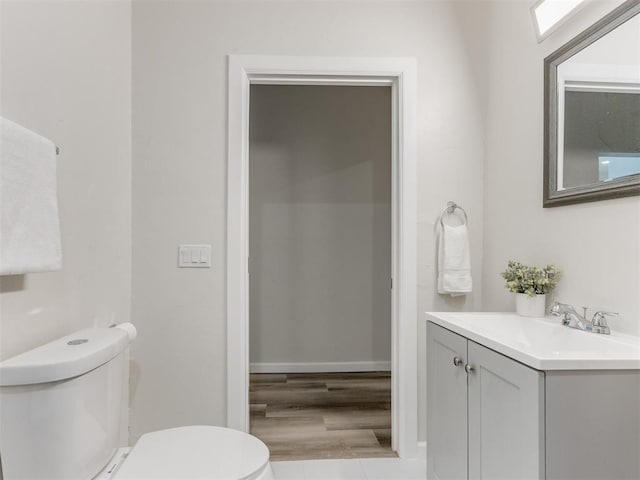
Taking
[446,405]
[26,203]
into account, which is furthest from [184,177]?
[446,405]

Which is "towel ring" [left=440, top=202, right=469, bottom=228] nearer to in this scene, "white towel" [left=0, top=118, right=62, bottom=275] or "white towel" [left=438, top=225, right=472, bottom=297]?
"white towel" [left=438, top=225, right=472, bottom=297]

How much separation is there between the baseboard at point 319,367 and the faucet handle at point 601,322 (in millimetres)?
2209

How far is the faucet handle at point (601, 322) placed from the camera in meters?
1.13

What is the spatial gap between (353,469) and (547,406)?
1206 millimetres

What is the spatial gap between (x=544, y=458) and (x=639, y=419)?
0.76 feet

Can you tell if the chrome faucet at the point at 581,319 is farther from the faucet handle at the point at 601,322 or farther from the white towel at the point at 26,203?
the white towel at the point at 26,203

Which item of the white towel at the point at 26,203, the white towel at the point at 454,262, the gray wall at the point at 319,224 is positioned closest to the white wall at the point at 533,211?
the white towel at the point at 454,262

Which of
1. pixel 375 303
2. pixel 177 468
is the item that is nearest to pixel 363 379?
pixel 375 303

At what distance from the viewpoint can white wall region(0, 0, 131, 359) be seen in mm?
1038

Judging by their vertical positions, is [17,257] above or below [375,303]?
above

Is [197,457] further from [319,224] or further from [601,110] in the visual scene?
[319,224]

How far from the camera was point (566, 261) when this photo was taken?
1.38 meters

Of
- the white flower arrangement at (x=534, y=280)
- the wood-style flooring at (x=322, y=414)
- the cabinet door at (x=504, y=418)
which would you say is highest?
the white flower arrangement at (x=534, y=280)

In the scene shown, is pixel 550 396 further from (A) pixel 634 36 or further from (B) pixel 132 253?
(B) pixel 132 253
